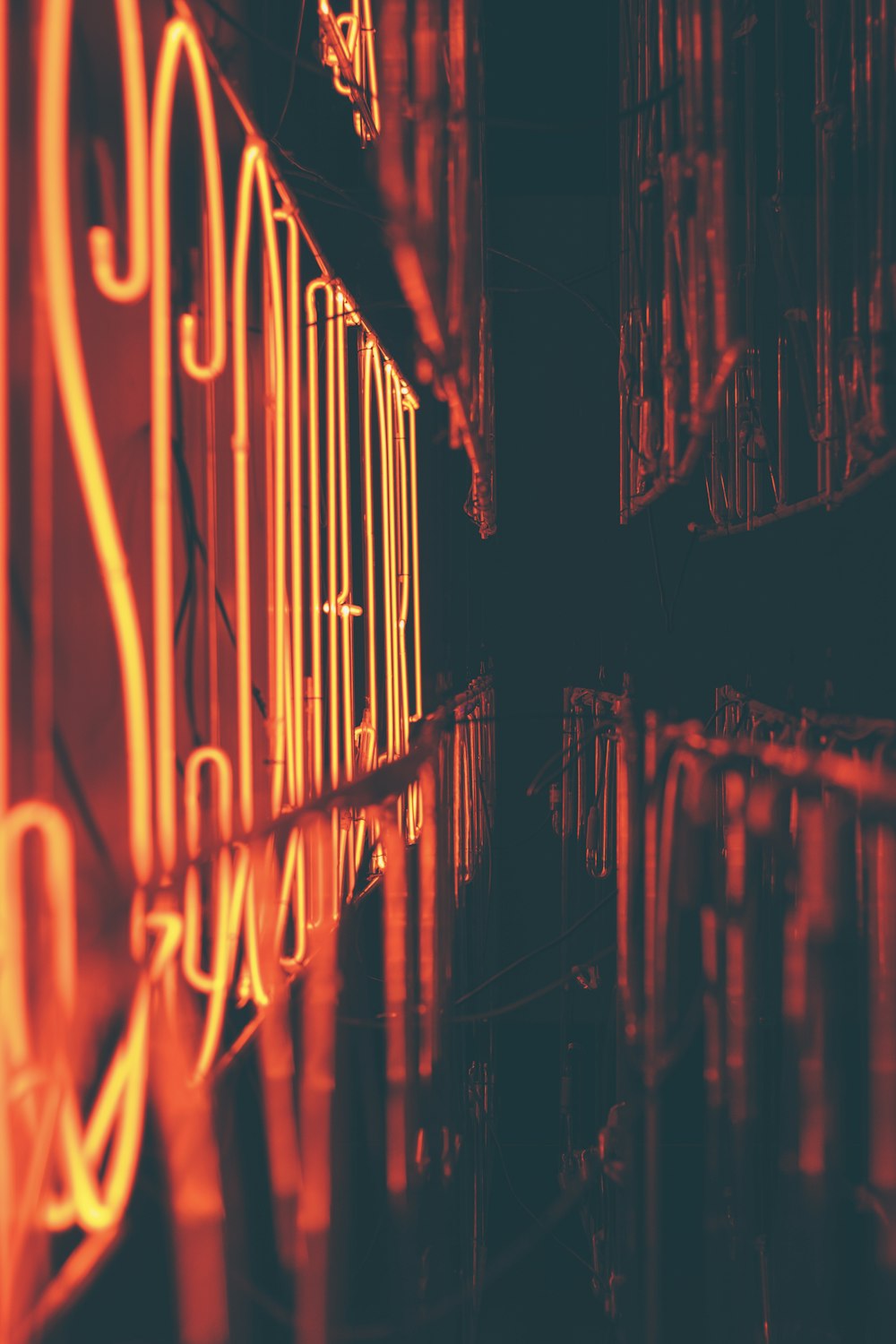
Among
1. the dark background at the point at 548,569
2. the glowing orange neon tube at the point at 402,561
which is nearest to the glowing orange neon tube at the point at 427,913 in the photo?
the glowing orange neon tube at the point at 402,561

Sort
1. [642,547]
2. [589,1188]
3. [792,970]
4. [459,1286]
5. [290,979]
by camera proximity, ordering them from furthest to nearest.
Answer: [642,547], [589,1188], [459,1286], [290,979], [792,970]

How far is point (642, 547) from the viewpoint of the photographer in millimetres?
6289

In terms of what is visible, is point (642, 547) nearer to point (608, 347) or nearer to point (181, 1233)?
point (608, 347)

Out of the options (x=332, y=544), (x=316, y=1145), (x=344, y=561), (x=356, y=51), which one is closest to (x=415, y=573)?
(x=344, y=561)

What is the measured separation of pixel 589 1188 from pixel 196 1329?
2948mm

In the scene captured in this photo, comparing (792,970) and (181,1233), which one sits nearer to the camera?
(181,1233)

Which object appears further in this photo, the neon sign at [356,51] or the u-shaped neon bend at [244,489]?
the neon sign at [356,51]

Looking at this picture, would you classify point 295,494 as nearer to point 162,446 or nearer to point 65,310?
point 162,446

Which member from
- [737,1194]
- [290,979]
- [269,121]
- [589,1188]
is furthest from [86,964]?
[589,1188]

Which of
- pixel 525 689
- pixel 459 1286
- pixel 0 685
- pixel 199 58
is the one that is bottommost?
pixel 459 1286

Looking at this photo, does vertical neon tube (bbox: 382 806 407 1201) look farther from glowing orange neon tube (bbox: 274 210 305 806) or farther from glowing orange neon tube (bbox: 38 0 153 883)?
glowing orange neon tube (bbox: 274 210 305 806)

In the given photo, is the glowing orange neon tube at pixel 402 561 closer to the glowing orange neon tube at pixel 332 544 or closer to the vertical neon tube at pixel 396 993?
the glowing orange neon tube at pixel 332 544

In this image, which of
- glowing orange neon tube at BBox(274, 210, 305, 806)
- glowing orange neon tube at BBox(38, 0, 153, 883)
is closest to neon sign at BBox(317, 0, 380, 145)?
glowing orange neon tube at BBox(274, 210, 305, 806)

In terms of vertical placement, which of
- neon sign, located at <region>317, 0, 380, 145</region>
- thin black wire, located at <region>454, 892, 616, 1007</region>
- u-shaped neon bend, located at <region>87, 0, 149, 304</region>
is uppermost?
neon sign, located at <region>317, 0, 380, 145</region>
